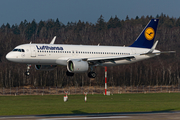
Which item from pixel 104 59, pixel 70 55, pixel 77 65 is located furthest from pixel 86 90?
pixel 77 65

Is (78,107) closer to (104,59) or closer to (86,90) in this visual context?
(104,59)

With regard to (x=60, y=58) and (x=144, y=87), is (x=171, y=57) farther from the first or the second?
(x=60, y=58)

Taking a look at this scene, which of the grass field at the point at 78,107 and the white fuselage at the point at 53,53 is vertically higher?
the white fuselage at the point at 53,53

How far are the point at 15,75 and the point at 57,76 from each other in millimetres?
17202

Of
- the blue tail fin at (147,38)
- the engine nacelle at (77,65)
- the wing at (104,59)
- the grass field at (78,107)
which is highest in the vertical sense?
the blue tail fin at (147,38)

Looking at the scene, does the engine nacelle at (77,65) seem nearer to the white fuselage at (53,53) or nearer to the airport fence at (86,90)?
the white fuselage at (53,53)

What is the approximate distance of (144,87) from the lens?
133625 millimetres

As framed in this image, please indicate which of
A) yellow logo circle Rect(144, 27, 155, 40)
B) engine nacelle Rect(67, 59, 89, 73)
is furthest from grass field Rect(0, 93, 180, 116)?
yellow logo circle Rect(144, 27, 155, 40)

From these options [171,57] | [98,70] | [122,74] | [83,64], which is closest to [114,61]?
[83,64]

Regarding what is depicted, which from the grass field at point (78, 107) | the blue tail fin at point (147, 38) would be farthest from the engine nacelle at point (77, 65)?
the blue tail fin at point (147, 38)

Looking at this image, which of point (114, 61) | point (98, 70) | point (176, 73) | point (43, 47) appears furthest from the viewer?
point (176, 73)

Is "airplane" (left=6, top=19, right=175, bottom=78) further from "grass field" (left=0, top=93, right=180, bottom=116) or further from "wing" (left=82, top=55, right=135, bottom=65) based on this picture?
"grass field" (left=0, top=93, right=180, bottom=116)

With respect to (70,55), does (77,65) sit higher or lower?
lower

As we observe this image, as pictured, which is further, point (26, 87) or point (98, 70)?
point (26, 87)
